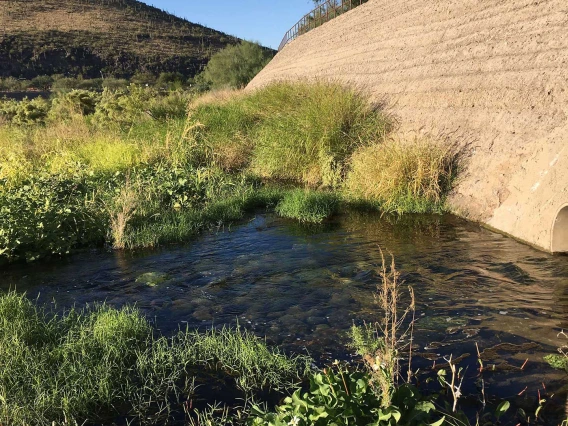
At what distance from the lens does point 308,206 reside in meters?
9.60

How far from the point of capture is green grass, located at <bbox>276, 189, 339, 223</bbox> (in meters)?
9.41

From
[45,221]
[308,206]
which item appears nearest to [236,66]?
[308,206]

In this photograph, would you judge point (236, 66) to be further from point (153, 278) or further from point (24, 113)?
point (153, 278)

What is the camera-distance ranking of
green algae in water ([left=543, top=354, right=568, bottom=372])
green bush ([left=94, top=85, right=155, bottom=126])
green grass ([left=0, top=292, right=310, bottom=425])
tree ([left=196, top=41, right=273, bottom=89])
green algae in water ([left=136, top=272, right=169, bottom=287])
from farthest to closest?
1. tree ([left=196, top=41, right=273, bottom=89])
2. green bush ([left=94, top=85, right=155, bottom=126])
3. green algae in water ([left=136, top=272, right=169, bottom=287])
4. green algae in water ([left=543, top=354, right=568, bottom=372])
5. green grass ([left=0, top=292, right=310, bottom=425])

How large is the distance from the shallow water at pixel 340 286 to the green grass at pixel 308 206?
0.57m

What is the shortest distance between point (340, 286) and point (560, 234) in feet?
9.98

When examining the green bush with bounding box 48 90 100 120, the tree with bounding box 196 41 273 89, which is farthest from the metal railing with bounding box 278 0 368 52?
the green bush with bounding box 48 90 100 120

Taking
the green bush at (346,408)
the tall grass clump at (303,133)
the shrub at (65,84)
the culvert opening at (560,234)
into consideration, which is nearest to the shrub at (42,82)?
the shrub at (65,84)

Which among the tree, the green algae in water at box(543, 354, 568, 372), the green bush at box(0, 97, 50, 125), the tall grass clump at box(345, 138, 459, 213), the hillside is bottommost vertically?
the green algae in water at box(543, 354, 568, 372)

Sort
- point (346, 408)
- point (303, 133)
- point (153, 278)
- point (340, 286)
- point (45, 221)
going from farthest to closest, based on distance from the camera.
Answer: point (303, 133) → point (45, 221) → point (153, 278) → point (340, 286) → point (346, 408)

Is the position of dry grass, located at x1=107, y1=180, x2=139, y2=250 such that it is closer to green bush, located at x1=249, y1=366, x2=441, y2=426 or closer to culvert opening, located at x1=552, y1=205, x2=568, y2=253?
green bush, located at x1=249, y1=366, x2=441, y2=426

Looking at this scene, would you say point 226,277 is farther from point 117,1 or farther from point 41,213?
point 117,1

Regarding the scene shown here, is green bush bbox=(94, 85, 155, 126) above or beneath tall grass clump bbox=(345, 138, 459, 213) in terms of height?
above

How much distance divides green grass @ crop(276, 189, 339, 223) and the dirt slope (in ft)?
7.33
